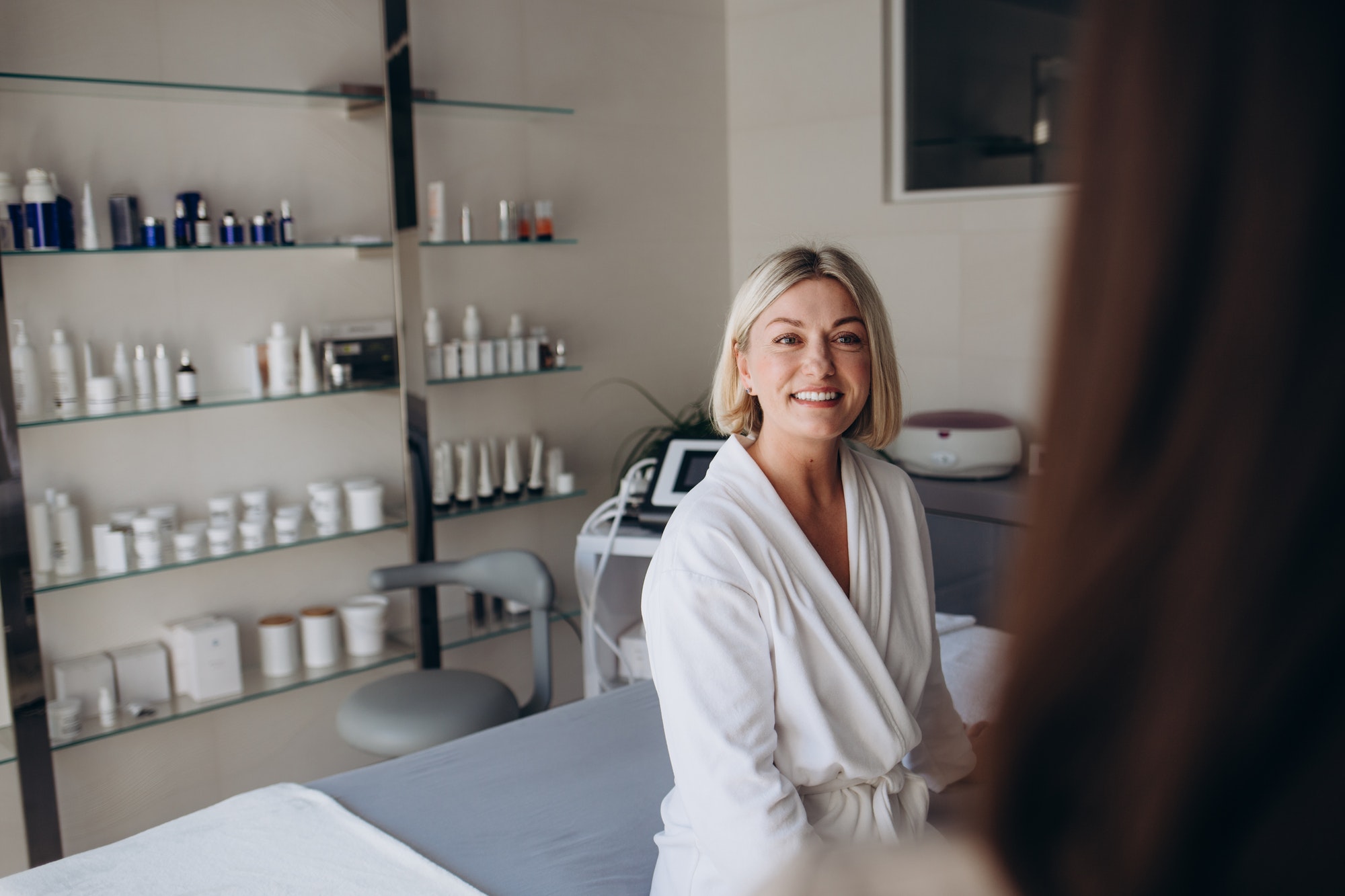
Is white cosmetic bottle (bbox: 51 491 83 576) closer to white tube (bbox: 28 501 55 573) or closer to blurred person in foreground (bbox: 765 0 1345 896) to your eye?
white tube (bbox: 28 501 55 573)

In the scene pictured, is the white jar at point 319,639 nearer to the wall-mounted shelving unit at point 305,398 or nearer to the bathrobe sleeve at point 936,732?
the wall-mounted shelving unit at point 305,398

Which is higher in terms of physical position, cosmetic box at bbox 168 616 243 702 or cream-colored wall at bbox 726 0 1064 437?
cream-colored wall at bbox 726 0 1064 437

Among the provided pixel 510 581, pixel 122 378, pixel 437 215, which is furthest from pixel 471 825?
pixel 437 215

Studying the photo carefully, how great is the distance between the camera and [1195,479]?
0.94 ft

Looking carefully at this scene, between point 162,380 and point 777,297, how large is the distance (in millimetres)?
1837

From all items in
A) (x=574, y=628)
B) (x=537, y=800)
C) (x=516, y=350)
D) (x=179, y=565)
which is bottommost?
(x=574, y=628)

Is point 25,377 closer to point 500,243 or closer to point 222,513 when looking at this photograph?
point 222,513

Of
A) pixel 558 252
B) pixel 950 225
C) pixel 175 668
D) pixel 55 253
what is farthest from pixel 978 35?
pixel 175 668

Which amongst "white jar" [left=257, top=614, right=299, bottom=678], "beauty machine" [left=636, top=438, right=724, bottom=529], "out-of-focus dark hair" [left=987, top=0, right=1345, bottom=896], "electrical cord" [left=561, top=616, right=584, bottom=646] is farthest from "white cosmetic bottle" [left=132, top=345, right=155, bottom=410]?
"out-of-focus dark hair" [left=987, top=0, right=1345, bottom=896]

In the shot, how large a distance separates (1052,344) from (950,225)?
3363 millimetres

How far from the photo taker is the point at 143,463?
2.84 meters

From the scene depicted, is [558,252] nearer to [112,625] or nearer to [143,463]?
[143,463]

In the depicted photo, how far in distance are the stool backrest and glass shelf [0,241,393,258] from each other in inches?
35.5

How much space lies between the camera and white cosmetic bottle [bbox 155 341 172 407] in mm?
2703
